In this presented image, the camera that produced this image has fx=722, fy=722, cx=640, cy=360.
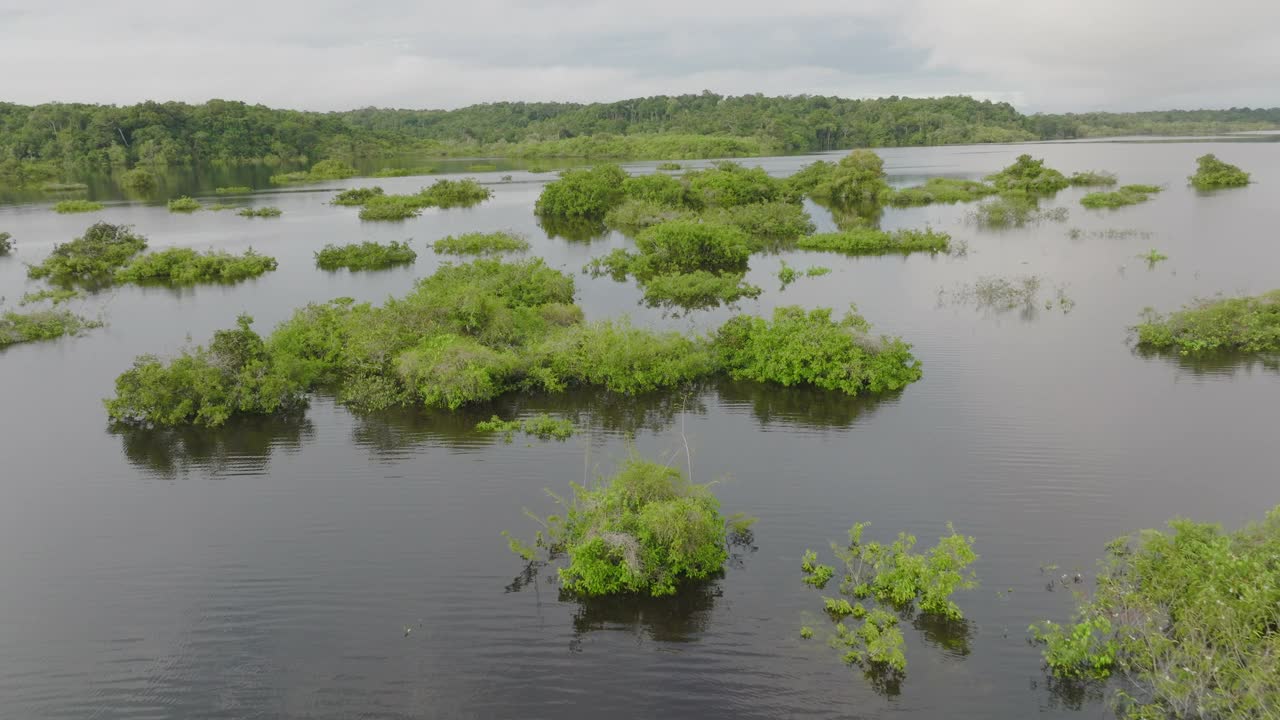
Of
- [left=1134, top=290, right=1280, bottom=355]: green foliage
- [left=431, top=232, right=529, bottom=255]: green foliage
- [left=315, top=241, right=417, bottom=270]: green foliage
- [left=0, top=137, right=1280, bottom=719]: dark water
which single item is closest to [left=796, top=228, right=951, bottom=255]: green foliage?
[left=0, top=137, right=1280, bottom=719]: dark water

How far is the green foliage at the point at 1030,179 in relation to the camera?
2913 inches

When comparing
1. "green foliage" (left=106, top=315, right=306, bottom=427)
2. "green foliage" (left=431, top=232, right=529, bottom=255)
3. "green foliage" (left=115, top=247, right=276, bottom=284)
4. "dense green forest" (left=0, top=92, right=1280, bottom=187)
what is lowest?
"green foliage" (left=106, top=315, right=306, bottom=427)

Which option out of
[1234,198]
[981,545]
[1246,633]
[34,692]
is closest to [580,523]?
[981,545]

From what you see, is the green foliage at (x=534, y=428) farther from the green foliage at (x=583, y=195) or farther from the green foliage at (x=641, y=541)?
the green foliage at (x=583, y=195)

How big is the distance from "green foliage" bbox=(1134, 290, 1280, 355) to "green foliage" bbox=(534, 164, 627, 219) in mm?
45689

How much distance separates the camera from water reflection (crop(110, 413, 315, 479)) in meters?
21.8

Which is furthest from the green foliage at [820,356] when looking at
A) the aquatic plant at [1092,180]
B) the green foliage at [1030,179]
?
the aquatic plant at [1092,180]

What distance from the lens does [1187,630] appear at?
39.0ft

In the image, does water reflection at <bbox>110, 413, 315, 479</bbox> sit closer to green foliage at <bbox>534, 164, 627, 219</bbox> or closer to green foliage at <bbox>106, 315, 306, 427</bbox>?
green foliage at <bbox>106, 315, 306, 427</bbox>

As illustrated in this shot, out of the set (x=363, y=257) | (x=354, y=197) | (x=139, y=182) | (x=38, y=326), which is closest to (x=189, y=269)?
(x=363, y=257)

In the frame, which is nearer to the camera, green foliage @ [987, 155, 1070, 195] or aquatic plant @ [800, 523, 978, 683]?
aquatic plant @ [800, 523, 978, 683]

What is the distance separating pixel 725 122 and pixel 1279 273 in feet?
475

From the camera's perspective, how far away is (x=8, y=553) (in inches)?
693

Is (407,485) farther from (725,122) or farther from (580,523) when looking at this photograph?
(725,122)
